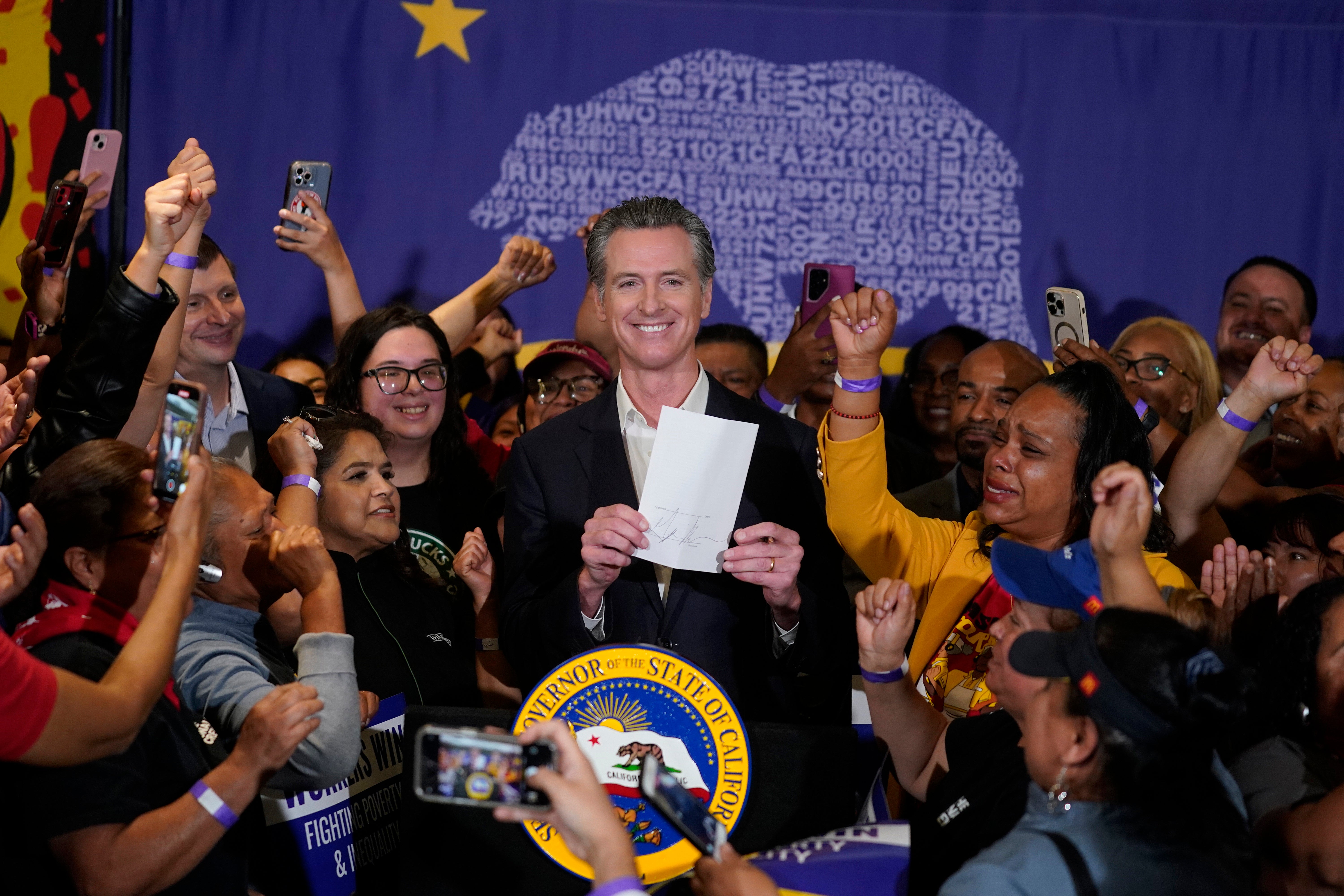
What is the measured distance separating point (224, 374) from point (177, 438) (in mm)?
1902

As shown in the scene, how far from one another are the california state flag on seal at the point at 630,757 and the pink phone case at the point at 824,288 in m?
2.19

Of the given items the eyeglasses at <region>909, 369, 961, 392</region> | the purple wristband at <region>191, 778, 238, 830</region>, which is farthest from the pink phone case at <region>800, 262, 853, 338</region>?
the purple wristband at <region>191, 778, 238, 830</region>

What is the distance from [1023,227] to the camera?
18.1 ft

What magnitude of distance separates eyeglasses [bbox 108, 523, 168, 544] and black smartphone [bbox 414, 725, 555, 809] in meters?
0.83

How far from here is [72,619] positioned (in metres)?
2.13

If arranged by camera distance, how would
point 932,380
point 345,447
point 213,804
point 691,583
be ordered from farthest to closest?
point 932,380 → point 345,447 → point 691,583 → point 213,804

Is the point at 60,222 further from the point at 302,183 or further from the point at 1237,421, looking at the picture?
the point at 1237,421

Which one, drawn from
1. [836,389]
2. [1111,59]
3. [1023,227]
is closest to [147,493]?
[836,389]

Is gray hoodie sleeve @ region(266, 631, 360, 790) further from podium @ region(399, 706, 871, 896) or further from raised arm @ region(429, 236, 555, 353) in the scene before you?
raised arm @ region(429, 236, 555, 353)

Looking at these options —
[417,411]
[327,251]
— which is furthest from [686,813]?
[327,251]

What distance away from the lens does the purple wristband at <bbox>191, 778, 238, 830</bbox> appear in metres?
2.08

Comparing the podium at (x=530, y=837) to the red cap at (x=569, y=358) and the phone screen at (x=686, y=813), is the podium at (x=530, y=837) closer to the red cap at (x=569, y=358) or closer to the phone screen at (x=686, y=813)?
the phone screen at (x=686, y=813)

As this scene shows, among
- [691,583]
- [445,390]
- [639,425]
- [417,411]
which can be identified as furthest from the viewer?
[445,390]

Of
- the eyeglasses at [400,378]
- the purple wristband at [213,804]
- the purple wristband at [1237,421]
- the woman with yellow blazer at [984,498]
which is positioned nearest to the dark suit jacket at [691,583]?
the woman with yellow blazer at [984,498]
